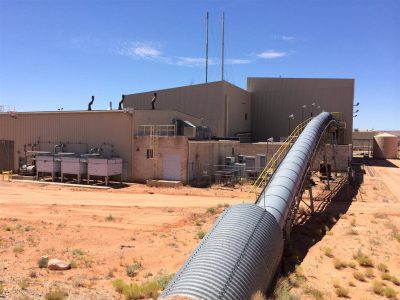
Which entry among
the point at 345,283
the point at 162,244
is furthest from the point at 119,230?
the point at 345,283

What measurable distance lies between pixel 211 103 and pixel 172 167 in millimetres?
16627

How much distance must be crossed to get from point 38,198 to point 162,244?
51.7ft

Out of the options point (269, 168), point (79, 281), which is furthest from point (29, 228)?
point (269, 168)

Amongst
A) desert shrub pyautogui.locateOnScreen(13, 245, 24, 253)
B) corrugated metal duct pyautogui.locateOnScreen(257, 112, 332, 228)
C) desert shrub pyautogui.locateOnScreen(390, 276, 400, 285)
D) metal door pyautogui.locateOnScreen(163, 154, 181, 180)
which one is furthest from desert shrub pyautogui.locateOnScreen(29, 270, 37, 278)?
metal door pyautogui.locateOnScreen(163, 154, 181, 180)

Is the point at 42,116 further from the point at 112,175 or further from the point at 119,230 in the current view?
the point at 119,230

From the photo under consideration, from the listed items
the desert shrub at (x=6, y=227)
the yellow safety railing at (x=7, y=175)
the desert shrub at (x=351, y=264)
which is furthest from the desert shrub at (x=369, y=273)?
the yellow safety railing at (x=7, y=175)

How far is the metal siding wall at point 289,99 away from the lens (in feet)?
189

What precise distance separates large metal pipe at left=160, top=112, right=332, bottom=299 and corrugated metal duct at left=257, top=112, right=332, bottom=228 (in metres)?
0.05

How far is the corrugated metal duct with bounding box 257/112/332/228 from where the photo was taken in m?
14.7

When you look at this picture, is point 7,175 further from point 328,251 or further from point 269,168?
point 328,251

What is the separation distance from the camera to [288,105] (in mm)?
59719

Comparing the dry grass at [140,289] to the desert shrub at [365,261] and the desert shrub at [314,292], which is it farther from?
the desert shrub at [365,261]

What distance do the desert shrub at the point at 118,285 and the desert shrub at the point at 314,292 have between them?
17.1 feet

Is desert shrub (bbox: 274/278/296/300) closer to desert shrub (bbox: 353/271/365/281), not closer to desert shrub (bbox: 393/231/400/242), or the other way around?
desert shrub (bbox: 353/271/365/281)
